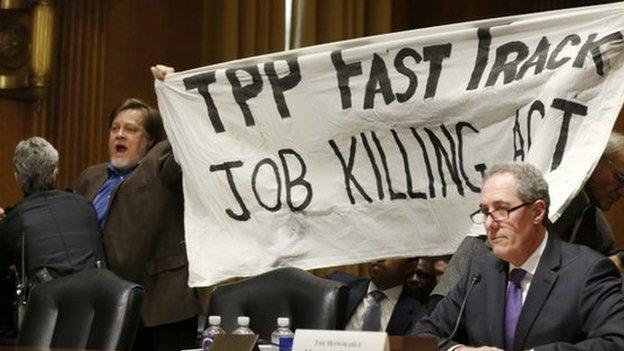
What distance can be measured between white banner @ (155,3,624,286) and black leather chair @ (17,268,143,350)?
0.62m

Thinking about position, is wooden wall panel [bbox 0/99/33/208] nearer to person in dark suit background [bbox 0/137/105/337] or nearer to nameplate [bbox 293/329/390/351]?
person in dark suit background [bbox 0/137/105/337]

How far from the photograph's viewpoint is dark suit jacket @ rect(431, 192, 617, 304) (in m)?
4.23

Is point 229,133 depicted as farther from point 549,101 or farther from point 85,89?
point 85,89

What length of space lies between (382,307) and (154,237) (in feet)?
3.60

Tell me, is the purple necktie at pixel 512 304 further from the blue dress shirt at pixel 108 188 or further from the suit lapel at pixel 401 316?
the blue dress shirt at pixel 108 188

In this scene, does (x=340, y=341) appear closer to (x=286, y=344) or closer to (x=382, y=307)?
(x=286, y=344)

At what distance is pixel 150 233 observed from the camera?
16.0 feet

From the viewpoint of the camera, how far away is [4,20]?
679 centimetres

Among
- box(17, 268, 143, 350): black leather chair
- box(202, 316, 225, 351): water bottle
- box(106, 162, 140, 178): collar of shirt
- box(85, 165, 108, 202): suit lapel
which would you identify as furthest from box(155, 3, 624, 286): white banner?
box(202, 316, 225, 351): water bottle

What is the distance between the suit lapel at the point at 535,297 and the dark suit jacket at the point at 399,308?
5.08 ft

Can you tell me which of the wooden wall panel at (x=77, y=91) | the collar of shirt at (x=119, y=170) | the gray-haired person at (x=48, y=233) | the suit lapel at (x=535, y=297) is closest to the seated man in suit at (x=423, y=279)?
the collar of shirt at (x=119, y=170)

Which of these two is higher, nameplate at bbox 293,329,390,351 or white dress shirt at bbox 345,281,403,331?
nameplate at bbox 293,329,390,351

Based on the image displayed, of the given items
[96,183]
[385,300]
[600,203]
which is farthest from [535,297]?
[96,183]

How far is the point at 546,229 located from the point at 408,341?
2.93 feet
